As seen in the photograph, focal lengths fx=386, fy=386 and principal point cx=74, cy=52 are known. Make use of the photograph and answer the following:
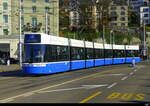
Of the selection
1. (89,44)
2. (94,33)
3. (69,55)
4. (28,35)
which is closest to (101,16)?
(94,33)

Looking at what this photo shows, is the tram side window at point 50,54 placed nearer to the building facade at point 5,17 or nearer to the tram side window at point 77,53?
the tram side window at point 77,53

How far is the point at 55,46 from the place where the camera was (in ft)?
98.6

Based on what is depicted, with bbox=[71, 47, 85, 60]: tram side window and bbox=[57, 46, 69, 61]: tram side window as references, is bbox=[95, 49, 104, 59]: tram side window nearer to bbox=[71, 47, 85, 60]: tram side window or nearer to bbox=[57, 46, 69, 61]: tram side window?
bbox=[71, 47, 85, 60]: tram side window

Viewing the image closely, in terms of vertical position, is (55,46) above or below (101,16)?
below

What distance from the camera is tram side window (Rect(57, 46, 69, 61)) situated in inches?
1211

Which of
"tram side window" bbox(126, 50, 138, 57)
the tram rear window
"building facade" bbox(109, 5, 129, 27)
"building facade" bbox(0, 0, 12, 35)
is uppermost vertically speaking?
"building facade" bbox(109, 5, 129, 27)

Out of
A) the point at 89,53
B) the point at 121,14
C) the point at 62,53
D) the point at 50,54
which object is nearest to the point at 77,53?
the point at 62,53

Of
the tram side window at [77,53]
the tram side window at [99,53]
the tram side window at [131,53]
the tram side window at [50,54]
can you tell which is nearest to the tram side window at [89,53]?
the tram side window at [77,53]

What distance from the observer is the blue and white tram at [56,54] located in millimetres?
27234

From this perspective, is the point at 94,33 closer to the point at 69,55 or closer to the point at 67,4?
the point at 67,4

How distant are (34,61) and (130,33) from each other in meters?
88.7

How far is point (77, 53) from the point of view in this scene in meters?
37.2

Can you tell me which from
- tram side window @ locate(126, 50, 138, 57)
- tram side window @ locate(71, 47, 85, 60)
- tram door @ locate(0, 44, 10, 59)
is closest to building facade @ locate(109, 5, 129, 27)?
tram door @ locate(0, 44, 10, 59)

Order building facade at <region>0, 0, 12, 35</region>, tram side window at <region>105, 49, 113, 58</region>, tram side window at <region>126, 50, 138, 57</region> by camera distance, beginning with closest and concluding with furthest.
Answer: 1. tram side window at <region>105, 49, 113, 58</region>
2. tram side window at <region>126, 50, 138, 57</region>
3. building facade at <region>0, 0, 12, 35</region>
